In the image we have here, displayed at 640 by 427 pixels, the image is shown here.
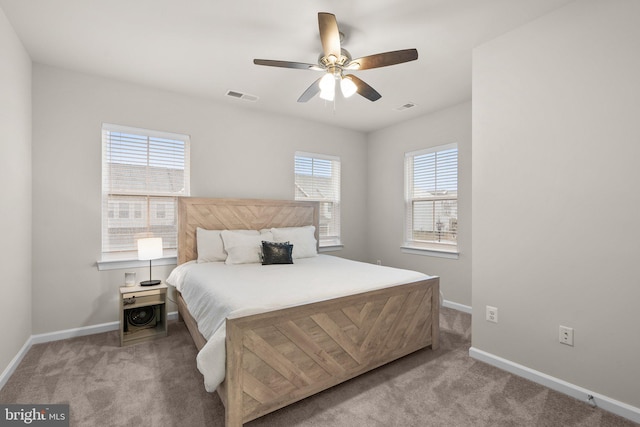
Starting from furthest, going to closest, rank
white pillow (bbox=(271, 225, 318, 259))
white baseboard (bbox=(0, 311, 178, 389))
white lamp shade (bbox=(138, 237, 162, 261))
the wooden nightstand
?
white pillow (bbox=(271, 225, 318, 259))
white lamp shade (bbox=(138, 237, 162, 261))
the wooden nightstand
white baseboard (bbox=(0, 311, 178, 389))

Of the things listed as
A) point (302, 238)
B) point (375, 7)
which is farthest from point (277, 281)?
point (375, 7)

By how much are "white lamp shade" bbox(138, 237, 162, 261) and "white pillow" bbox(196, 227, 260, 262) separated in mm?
424

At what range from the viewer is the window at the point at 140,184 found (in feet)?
10.5

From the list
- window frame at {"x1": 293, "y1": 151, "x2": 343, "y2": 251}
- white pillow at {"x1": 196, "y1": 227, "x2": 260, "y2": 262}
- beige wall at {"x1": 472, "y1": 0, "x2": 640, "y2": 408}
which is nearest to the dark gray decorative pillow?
white pillow at {"x1": 196, "y1": 227, "x2": 260, "y2": 262}

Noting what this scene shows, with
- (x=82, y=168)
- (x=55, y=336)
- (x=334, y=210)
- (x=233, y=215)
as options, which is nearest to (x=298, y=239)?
(x=233, y=215)

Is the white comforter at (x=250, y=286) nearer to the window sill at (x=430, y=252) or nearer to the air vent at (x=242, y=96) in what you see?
the window sill at (x=430, y=252)

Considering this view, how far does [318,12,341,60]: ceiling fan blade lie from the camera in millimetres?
1800

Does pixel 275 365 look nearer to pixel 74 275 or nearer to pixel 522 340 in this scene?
pixel 522 340

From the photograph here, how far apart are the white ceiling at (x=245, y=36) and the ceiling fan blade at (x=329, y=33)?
0.24 metres

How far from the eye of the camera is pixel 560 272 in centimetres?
211

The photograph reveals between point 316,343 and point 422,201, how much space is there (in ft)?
9.84

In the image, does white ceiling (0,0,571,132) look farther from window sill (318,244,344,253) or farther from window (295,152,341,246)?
window sill (318,244,344,253)

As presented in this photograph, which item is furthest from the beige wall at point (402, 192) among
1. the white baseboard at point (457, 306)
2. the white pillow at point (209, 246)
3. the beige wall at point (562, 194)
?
the white pillow at point (209, 246)

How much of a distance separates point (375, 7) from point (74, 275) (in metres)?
3.62
